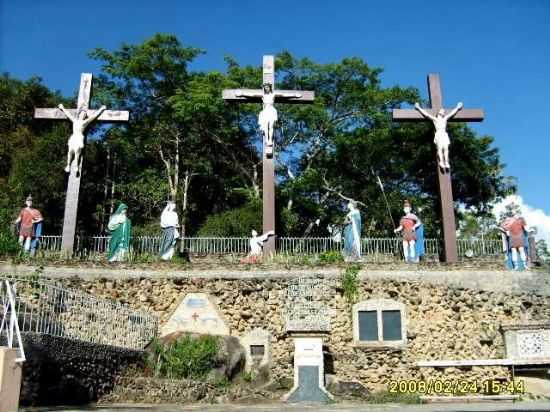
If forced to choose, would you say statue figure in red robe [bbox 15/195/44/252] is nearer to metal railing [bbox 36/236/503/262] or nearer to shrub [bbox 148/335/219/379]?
metal railing [bbox 36/236/503/262]

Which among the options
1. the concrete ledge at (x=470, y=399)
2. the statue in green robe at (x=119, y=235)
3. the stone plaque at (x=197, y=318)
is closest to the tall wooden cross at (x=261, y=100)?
the stone plaque at (x=197, y=318)

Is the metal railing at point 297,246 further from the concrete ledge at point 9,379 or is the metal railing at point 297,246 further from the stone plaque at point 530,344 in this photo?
the concrete ledge at point 9,379

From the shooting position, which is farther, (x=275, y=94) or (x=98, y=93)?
(x=98, y=93)

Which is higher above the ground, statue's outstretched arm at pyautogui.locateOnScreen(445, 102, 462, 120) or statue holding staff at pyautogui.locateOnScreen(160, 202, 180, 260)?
statue's outstretched arm at pyautogui.locateOnScreen(445, 102, 462, 120)

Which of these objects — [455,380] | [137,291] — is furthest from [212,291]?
[455,380]

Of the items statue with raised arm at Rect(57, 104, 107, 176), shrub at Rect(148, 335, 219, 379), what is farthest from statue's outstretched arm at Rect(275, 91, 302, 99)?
shrub at Rect(148, 335, 219, 379)

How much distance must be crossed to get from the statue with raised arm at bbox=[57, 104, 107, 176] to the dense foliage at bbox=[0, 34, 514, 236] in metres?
8.62

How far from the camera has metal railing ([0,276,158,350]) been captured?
36.1 feet

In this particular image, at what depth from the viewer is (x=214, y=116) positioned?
28234 millimetres

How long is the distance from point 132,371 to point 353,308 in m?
5.89

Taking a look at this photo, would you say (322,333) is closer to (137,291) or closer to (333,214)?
(137,291)

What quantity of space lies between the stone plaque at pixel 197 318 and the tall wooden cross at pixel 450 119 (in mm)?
7347

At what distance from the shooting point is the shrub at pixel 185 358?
12.6 meters

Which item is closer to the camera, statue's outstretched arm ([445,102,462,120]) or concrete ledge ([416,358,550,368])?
concrete ledge ([416,358,550,368])
